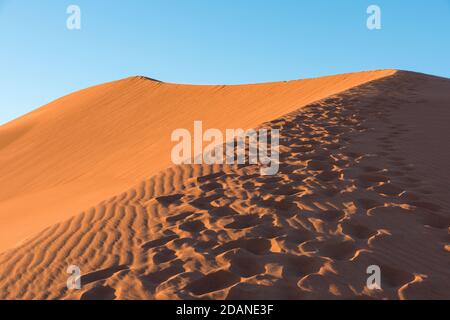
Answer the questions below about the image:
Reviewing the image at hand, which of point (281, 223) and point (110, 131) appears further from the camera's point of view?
point (110, 131)

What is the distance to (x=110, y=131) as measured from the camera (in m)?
17.2

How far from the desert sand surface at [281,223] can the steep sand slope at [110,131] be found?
0.86 feet

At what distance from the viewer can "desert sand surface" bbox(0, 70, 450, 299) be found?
357 cm

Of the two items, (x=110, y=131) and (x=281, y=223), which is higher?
(x=110, y=131)

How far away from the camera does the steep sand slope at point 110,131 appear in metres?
9.78

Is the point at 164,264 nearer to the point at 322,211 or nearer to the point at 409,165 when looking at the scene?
the point at 322,211

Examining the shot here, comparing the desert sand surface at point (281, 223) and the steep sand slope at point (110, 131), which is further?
the steep sand slope at point (110, 131)

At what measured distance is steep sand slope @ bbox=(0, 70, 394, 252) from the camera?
9.78 meters

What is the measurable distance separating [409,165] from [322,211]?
2264 mm

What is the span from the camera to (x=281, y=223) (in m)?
4.57

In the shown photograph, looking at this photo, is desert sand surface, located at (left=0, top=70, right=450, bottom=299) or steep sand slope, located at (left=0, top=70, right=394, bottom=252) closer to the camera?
desert sand surface, located at (left=0, top=70, right=450, bottom=299)

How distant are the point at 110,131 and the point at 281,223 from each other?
540 inches

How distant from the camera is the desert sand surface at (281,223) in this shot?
3574 millimetres

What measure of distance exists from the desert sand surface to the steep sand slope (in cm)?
26
